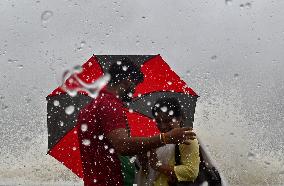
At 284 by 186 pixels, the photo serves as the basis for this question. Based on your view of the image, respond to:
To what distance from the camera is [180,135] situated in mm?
3121

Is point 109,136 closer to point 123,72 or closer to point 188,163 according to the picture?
point 123,72

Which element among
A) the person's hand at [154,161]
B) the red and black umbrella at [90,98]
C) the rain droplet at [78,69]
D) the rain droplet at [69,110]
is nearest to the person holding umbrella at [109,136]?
the person's hand at [154,161]

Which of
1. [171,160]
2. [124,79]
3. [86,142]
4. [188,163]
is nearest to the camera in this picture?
[86,142]

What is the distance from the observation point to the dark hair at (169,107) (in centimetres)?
400

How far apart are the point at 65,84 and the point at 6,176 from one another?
26.3 m

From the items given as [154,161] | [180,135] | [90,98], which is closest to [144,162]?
[154,161]

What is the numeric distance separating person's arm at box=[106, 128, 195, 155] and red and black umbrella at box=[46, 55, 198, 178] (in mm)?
865

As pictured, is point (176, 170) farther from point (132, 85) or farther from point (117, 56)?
point (117, 56)

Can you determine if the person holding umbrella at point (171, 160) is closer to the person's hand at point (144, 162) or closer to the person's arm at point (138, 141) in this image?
the person's hand at point (144, 162)

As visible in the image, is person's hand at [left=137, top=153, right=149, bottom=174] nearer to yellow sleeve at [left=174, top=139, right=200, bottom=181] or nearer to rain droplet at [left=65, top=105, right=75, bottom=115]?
yellow sleeve at [left=174, top=139, right=200, bottom=181]

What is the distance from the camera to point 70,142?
167 inches

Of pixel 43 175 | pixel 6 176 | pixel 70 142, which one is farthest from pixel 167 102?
pixel 43 175

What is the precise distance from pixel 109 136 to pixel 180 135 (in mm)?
431

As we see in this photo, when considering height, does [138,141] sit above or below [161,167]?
above
